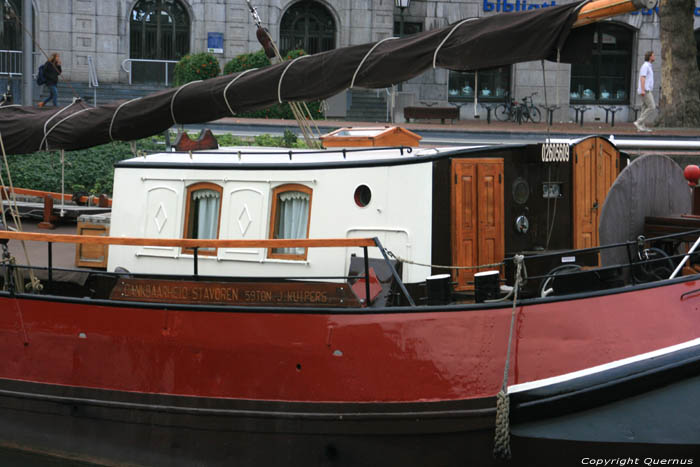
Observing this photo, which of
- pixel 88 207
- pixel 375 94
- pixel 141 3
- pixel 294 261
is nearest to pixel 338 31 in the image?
pixel 375 94

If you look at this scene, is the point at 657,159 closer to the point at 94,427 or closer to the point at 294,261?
the point at 294,261

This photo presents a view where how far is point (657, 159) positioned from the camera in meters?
7.75

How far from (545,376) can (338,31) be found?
88.1 ft

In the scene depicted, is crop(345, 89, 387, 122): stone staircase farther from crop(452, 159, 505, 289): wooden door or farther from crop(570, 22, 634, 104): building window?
crop(452, 159, 505, 289): wooden door

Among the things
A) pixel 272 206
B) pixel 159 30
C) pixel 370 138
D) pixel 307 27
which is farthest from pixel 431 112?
pixel 272 206

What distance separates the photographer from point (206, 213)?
853 centimetres

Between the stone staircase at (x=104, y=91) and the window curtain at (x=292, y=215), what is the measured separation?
69.4ft

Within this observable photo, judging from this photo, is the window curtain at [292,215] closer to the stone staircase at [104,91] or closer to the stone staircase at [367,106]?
the stone staircase at [367,106]

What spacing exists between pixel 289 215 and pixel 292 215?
3 centimetres

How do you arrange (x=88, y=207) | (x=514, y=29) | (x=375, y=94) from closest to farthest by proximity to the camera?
(x=514, y=29) → (x=88, y=207) → (x=375, y=94)

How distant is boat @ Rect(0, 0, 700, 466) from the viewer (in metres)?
6.83

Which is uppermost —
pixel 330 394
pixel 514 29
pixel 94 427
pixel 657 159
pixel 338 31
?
pixel 338 31

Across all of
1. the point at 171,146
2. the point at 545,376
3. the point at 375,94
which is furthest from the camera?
the point at 375,94

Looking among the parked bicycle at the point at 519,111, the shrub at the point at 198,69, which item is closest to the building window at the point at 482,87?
the parked bicycle at the point at 519,111
